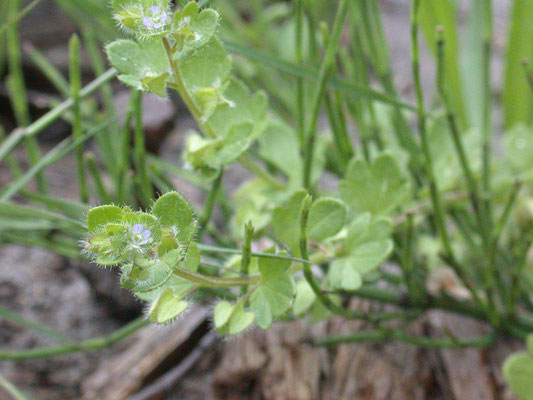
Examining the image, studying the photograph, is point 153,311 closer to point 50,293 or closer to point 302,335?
point 302,335

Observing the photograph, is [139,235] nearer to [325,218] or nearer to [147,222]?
[147,222]

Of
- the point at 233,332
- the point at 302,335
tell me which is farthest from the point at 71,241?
the point at 233,332

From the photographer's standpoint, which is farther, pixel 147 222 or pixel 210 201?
pixel 210 201

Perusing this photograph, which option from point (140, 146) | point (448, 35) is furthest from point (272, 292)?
point (448, 35)

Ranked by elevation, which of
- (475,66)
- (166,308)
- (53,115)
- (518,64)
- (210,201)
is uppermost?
(475,66)

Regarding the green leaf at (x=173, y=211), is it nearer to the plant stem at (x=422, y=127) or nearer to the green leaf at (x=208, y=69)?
the green leaf at (x=208, y=69)

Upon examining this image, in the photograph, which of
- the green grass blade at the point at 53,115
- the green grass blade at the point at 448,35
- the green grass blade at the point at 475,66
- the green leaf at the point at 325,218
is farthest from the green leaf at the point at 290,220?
the green grass blade at the point at 475,66
